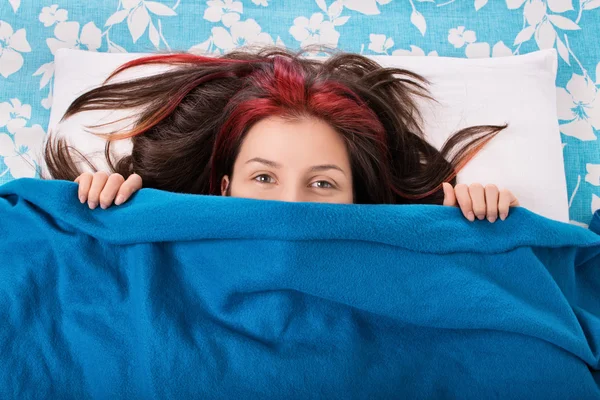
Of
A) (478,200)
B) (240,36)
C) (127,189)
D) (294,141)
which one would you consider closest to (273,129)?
(294,141)

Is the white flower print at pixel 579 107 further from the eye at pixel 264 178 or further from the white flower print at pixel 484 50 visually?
the eye at pixel 264 178

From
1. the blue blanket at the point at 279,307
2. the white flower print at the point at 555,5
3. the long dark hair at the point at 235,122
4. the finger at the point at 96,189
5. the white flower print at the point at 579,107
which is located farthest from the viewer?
the white flower print at the point at 555,5

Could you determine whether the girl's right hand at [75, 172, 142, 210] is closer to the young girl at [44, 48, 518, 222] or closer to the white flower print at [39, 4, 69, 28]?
the young girl at [44, 48, 518, 222]

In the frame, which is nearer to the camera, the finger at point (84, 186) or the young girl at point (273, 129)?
the finger at point (84, 186)

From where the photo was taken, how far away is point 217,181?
1.42 m

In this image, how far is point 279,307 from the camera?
100cm

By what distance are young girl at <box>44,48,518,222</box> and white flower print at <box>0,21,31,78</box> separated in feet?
0.95

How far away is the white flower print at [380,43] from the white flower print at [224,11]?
0.30 m

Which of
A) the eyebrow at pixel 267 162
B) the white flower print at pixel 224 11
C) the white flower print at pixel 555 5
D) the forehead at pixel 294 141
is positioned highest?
the white flower print at pixel 555 5

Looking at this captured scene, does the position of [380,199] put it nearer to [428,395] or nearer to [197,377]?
[428,395]

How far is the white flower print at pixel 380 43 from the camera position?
1694mm

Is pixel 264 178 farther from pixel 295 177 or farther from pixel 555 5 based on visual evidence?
pixel 555 5

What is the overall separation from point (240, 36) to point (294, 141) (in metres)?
0.59

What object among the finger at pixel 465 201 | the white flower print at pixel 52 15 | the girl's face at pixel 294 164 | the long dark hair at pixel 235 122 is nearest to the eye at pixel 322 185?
the girl's face at pixel 294 164
